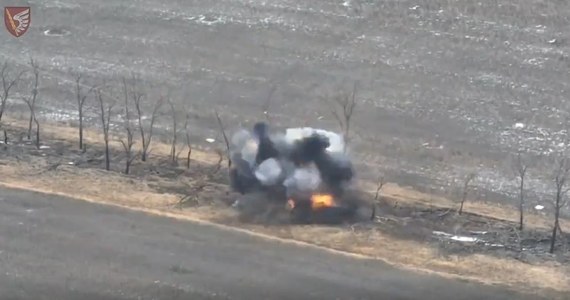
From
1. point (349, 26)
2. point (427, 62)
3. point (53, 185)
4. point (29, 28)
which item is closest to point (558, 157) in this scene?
point (427, 62)

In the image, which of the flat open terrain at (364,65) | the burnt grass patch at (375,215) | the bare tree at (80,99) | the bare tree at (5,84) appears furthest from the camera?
the bare tree at (5,84)

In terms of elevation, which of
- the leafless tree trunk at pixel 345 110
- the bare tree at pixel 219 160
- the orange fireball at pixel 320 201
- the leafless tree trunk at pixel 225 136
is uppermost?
the leafless tree trunk at pixel 345 110

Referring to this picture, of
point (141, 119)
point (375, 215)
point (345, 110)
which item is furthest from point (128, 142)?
point (375, 215)

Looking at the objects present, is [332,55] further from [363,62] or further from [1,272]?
[1,272]

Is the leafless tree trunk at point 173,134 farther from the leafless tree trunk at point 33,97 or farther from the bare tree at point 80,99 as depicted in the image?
the leafless tree trunk at point 33,97

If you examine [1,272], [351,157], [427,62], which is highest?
[427,62]

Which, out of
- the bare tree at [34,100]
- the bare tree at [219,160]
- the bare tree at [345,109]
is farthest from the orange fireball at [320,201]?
the bare tree at [34,100]
